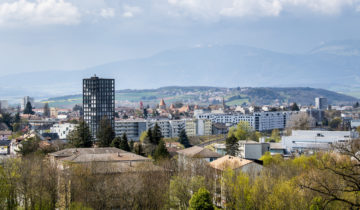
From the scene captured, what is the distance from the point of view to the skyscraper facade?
287 feet

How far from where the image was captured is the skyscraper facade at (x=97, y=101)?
87625mm

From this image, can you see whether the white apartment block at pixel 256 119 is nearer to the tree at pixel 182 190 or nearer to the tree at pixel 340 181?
the tree at pixel 340 181

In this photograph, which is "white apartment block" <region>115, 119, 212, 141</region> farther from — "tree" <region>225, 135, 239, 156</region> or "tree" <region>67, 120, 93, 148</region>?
"tree" <region>225, 135, 239, 156</region>

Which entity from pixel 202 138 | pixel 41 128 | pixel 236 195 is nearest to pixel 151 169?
pixel 236 195

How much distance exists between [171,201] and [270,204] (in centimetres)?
619

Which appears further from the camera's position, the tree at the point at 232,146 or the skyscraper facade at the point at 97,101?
the skyscraper facade at the point at 97,101

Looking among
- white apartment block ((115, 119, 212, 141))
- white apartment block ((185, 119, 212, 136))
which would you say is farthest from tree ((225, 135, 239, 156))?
white apartment block ((185, 119, 212, 136))

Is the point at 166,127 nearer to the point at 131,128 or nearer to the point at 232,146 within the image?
the point at 131,128

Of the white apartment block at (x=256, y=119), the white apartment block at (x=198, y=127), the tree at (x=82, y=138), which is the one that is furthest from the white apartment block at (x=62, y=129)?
the white apartment block at (x=256, y=119)

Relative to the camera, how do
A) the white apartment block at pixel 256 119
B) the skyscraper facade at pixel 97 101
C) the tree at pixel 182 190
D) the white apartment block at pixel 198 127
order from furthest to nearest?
the white apartment block at pixel 256 119, the white apartment block at pixel 198 127, the skyscraper facade at pixel 97 101, the tree at pixel 182 190

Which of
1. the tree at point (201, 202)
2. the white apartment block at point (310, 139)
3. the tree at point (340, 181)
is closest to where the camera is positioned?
the tree at point (340, 181)

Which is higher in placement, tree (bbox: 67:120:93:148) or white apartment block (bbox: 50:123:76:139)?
tree (bbox: 67:120:93:148)

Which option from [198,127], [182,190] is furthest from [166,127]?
[182,190]

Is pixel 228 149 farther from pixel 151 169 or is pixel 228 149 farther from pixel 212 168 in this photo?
pixel 151 169
